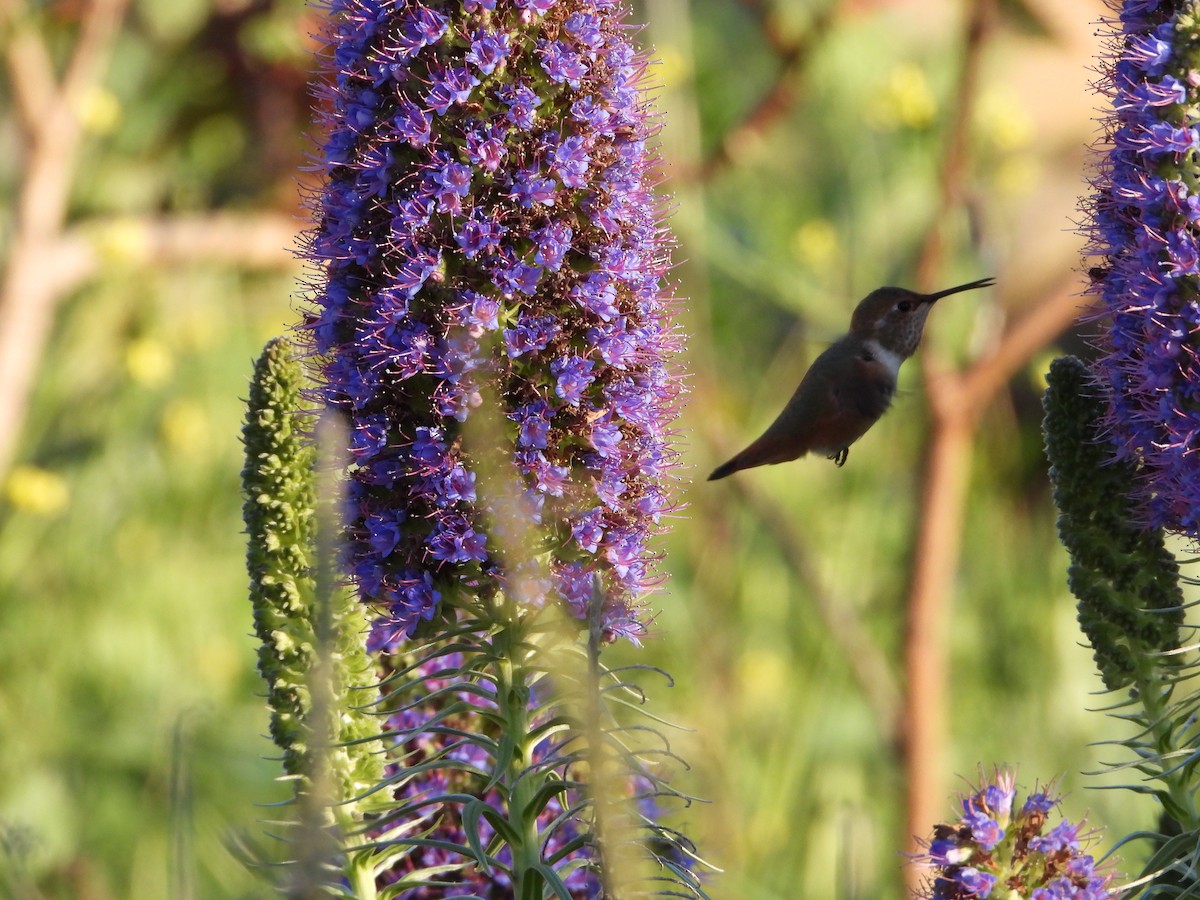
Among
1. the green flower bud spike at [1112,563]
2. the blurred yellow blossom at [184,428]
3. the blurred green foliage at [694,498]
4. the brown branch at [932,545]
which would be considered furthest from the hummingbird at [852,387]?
the blurred yellow blossom at [184,428]

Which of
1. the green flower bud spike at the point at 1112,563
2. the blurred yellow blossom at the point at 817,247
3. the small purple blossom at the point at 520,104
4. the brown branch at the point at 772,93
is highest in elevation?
the brown branch at the point at 772,93

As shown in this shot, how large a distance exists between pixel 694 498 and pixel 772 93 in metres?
2.61

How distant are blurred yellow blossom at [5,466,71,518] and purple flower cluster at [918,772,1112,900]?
276 inches

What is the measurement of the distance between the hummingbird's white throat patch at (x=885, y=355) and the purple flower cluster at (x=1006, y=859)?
7.59ft

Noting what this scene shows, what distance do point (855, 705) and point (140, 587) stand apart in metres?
4.92

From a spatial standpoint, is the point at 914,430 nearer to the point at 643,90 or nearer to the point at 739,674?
the point at 739,674

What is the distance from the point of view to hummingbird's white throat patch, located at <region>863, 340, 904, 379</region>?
16.7ft


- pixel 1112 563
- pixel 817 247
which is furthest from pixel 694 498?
pixel 1112 563

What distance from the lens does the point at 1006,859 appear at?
291 cm

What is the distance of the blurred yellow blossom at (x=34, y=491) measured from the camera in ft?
28.8

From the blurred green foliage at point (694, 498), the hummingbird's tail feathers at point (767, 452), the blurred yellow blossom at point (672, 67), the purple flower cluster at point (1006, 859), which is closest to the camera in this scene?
the purple flower cluster at point (1006, 859)

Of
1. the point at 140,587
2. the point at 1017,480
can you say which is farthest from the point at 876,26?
the point at 140,587

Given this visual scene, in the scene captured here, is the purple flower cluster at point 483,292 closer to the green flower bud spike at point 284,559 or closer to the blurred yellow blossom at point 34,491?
the green flower bud spike at point 284,559

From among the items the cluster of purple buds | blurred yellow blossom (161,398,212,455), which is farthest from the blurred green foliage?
the cluster of purple buds
